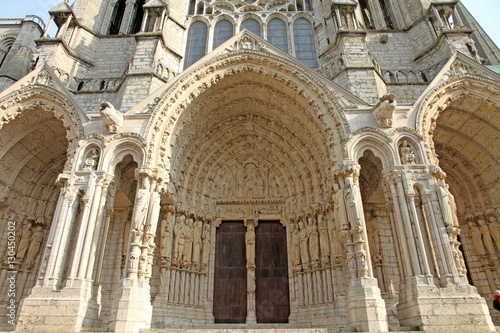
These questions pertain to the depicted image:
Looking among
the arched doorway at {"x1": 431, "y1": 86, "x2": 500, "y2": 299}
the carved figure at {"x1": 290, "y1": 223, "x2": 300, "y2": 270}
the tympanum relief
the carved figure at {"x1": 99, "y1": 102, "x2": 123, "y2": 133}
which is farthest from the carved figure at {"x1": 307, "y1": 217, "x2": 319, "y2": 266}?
the carved figure at {"x1": 99, "y1": 102, "x2": 123, "y2": 133}

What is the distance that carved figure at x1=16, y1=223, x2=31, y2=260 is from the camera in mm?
8781

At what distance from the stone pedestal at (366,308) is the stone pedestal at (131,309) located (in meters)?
3.77

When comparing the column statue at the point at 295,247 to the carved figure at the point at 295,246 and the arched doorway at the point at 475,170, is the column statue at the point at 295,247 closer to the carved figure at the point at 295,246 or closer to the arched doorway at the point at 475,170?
the carved figure at the point at 295,246

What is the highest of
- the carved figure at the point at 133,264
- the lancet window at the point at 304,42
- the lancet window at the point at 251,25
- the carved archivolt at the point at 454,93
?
the lancet window at the point at 251,25

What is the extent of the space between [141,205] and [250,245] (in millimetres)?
3574

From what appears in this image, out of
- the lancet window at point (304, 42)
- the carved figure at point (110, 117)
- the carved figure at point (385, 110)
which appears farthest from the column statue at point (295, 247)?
the lancet window at point (304, 42)

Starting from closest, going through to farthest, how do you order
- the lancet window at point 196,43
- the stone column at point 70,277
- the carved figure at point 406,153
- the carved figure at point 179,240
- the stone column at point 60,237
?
the stone column at point 70,277 → the stone column at point 60,237 → the carved figure at point 406,153 → the carved figure at point 179,240 → the lancet window at point 196,43

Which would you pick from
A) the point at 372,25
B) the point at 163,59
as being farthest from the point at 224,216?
the point at 372,25

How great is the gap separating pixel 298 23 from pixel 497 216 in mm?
9966

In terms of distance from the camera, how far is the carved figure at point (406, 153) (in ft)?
23.9

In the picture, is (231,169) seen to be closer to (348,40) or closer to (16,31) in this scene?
(348,40)

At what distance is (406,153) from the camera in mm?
7363

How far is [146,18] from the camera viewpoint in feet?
40.4

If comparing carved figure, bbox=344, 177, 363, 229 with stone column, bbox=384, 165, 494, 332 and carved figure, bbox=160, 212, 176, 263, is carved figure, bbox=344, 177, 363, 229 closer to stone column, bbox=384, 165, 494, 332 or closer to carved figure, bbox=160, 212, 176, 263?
stone column, bbox=384, 165, 494, 332
